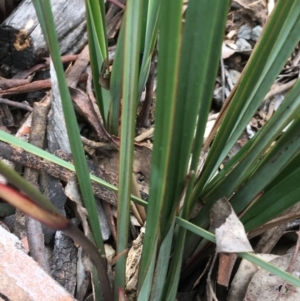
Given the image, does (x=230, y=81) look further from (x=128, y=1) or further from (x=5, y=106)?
(x=128, y=1)

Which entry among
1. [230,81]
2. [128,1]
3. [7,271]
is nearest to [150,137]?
[230,81]

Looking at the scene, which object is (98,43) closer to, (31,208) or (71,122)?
(71,122)

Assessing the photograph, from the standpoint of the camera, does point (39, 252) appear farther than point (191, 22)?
Yes

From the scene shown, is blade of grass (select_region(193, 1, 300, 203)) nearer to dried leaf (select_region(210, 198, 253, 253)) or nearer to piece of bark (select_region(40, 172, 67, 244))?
dried leaf (select_region(210, 198, 253, 253))

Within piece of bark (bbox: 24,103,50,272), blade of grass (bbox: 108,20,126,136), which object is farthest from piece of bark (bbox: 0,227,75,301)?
blade of grass (bbox: 108,20,126,136)

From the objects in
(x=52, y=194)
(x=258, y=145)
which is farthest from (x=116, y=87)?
(x=258, y=145)

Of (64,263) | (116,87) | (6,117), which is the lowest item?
(64,263)

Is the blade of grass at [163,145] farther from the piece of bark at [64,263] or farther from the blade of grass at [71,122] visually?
the piece of bark at [64,263]

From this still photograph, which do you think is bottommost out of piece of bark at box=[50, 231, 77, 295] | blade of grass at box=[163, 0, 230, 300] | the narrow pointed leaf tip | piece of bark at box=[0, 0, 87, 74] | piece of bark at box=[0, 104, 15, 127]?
piece of bark at box=[50, 231, 77, 295]
